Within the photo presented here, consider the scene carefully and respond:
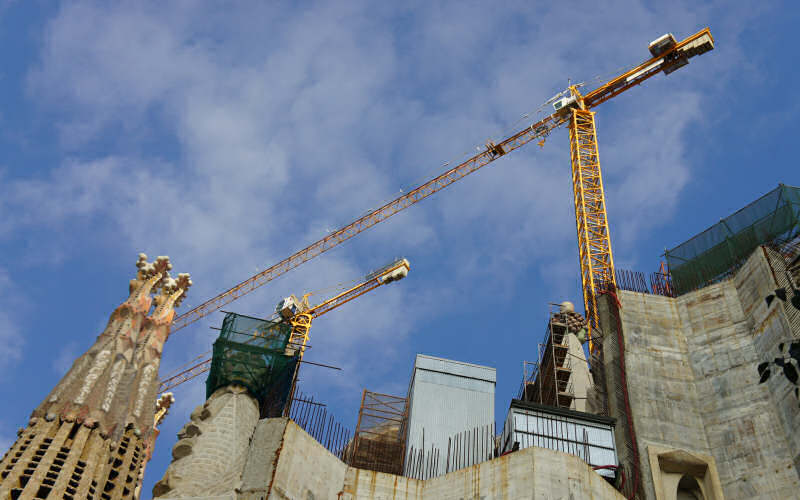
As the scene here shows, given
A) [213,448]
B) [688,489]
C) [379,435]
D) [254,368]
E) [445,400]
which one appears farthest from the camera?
[379,435]

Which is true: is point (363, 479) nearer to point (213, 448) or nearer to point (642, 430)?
point (213, 448)

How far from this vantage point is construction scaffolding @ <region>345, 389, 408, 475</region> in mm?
38750

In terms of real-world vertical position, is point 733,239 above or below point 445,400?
above

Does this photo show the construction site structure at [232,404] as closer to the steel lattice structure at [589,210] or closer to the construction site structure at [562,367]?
the construction site structure at [562,367]

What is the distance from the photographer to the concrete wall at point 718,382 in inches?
1217

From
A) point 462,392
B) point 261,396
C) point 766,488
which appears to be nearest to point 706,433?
point 766,488

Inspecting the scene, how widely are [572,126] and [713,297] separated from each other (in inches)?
1778

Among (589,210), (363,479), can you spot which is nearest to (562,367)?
(363,479)

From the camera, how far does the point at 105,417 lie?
3378 inches

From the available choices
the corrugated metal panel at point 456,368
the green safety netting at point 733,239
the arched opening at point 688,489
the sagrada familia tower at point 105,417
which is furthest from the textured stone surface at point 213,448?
the sagrada familia tower at point 105,417

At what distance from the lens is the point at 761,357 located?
109ft

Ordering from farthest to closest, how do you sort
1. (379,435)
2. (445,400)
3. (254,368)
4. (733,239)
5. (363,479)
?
(379,435) → (445,400) → (733,239) → (254,368) → (363,479)

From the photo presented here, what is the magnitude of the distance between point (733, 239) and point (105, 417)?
66889 millimetres

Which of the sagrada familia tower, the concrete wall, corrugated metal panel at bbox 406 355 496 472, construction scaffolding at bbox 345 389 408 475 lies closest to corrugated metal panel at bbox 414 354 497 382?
corrugated metal panel at bbox 406 355 496 472
